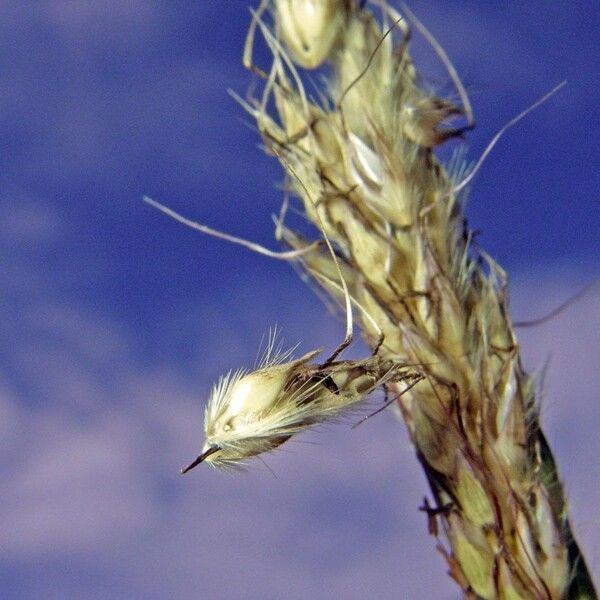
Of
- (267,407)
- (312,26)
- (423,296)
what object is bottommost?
(267,407)

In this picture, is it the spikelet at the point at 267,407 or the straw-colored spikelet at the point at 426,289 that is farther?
the straw-colored spikelet at the point at 426,289

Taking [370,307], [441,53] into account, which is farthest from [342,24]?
[370,307]

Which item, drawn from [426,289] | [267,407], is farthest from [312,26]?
[267,407]

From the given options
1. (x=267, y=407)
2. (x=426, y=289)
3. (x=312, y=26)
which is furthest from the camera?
(x=312, y=26)

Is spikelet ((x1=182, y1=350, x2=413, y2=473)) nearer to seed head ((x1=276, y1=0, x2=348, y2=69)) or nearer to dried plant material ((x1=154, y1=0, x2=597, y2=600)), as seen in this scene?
dried plant material ((x1=154, y1=0, x2=597, y2=600))

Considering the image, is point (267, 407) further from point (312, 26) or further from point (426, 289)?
point (312, 26)

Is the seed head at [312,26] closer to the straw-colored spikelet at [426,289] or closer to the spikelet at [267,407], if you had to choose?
the straw-colored spikelet at [426,289]

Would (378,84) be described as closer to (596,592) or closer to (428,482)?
(428,482)

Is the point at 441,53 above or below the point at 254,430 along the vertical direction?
above

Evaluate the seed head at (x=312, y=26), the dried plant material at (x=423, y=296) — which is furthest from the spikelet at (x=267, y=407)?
the seed head at (x=312, y=26)
